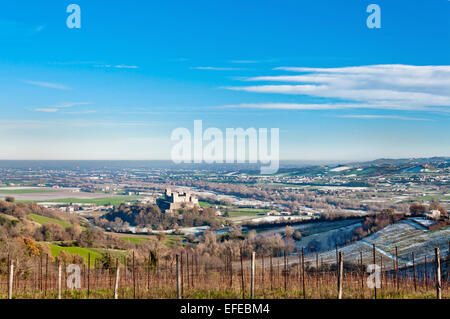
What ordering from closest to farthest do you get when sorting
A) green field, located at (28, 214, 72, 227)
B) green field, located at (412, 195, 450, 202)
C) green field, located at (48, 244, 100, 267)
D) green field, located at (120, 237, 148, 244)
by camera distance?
green field, located at (48, 244, 100, 267), green field, located at (28, 214, 72, 227), green field, located at (120, 237, 148, 244), green field, located at (412, 195, 450, 202)

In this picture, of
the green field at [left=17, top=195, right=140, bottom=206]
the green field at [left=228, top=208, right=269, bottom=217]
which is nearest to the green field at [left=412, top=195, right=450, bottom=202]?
the green field at [left=228, top=208, right=269, bottom=217]

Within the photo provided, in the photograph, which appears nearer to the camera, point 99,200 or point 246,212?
point 246,212

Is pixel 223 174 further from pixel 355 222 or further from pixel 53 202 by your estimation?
pixel 355 222

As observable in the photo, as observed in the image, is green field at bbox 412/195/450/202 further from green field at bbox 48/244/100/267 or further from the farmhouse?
green field at bbox 48/244/100/267

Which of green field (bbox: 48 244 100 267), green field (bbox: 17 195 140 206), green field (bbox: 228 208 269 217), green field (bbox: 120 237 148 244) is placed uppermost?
green field (bbox: 48 244 100 267)

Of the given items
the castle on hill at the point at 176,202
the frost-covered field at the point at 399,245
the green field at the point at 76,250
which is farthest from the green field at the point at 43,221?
the frost-covered field at the point at 399,245

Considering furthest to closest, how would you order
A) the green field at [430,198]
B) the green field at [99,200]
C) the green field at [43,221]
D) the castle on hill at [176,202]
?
the green field at [99,200] < the castle on hill at [176,202] < the green field at [430,198] < the green field at [43,221]

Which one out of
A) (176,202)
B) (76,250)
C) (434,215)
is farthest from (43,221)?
(434,215)

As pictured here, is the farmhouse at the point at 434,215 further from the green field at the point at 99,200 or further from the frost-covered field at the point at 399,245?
the green field at the point at 99,200

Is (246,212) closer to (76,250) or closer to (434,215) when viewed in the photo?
(434,215)

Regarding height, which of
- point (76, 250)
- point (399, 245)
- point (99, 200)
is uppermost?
point (399, 245)

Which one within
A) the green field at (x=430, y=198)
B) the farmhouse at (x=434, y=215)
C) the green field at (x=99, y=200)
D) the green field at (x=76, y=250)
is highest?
the farmhouse at (x=434, y=215)
